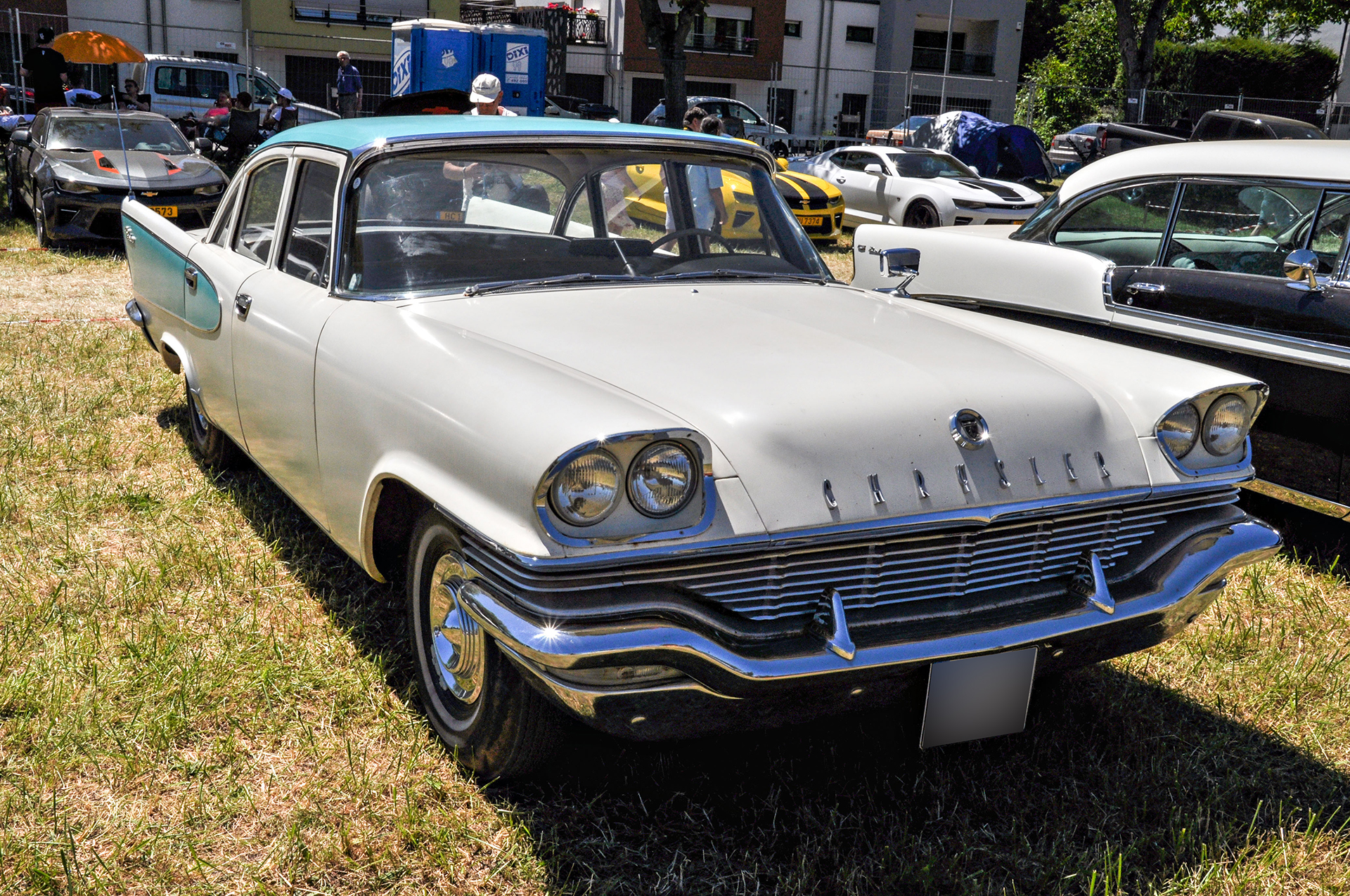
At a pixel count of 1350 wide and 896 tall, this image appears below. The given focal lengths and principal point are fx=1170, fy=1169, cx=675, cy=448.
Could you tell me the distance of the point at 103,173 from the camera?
10555 millimetres

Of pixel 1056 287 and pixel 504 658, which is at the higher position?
pixel 1056 287

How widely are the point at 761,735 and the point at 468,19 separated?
33389mm

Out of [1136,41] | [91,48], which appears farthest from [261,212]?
[1136,41]

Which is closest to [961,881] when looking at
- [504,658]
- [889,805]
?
[889,805]

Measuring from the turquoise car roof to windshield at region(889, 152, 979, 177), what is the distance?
10.6m

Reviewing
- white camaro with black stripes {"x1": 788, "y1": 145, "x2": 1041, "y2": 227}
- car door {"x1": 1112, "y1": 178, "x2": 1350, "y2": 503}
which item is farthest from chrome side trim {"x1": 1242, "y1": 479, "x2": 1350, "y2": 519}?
white camaro with black stripes {"x1": 788, "y1": 145, "x2": 1041, "y2": 227}

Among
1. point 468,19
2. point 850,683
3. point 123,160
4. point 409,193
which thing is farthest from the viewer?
point 468,19

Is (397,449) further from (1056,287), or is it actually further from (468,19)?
(468,19)

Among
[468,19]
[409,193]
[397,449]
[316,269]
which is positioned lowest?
[397,449]

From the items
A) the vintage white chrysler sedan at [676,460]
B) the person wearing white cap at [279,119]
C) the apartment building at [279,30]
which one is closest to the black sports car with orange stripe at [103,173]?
the person wearing white cap at [279,119]

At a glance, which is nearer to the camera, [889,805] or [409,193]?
[889,805]

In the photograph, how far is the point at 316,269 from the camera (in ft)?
11.0

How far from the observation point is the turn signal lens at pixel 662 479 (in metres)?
2.22

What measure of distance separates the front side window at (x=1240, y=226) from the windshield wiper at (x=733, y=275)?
1.75 meters
